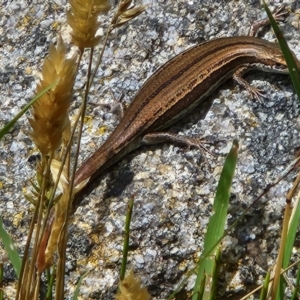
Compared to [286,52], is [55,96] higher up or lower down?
lower down

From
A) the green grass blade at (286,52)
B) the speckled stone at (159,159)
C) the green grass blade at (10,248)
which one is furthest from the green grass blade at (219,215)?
the speckled stone at (159,159)

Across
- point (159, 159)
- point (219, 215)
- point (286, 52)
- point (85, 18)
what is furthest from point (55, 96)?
point (159, 159)

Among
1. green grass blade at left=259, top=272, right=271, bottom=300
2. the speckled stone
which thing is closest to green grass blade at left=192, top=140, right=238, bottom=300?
green grass blade at left=259, top=272, right=271, bottom=300

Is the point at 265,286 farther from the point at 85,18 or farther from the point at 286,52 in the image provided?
the point at 85,18

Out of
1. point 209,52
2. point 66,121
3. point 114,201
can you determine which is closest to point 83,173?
point 114,201

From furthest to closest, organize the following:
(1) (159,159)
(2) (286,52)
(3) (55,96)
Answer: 1. (1) (159,159)
2. (2) (286,52)
3. (3) (55,96)

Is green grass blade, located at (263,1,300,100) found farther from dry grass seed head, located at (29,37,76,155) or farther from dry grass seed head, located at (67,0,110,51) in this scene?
dry grass seed head, located at (29,37,76,155)

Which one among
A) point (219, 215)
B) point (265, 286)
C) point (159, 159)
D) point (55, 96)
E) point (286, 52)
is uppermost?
point (159, 159)
